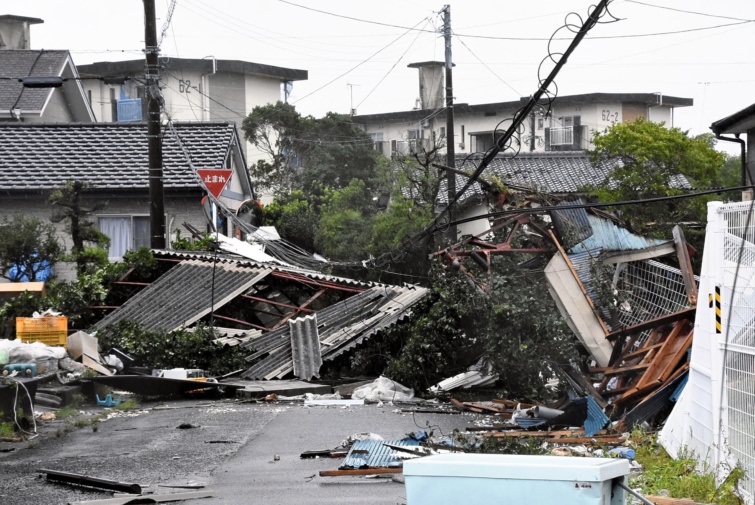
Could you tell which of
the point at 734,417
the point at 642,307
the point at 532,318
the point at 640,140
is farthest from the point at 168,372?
the point at 640,140

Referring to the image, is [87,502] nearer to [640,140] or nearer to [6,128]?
[6,128]

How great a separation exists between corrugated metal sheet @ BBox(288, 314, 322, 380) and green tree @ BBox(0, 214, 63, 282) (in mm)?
7582


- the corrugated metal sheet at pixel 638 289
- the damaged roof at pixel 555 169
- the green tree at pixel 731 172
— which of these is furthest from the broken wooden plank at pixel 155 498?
the damaged roof at pixel 555 169

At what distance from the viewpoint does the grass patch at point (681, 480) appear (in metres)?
8.80

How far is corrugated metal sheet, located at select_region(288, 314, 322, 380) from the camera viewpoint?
19.5 meters

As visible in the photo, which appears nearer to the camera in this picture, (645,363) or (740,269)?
(740,269)

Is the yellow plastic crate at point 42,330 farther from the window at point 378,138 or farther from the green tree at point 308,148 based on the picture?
the window at point 378,138

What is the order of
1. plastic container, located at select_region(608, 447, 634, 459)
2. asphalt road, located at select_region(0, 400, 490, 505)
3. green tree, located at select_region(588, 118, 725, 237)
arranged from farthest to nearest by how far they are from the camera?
1. green tree, located at select_region(588, 118, 725, 237)
2. plastic container, located at select_region(608, 447, 634, 459)
3. asphalt road, located at select_region(0, 400, 490, 505)

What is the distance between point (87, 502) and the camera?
849 centimetres

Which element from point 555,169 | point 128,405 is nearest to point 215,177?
point 128,405

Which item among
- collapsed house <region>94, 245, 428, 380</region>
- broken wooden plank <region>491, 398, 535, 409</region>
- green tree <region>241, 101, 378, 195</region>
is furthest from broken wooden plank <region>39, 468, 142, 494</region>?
green tree <region>241, 101, 378, 195</region>

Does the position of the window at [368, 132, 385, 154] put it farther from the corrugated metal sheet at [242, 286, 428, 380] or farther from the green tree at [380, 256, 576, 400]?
the green tree at [380, 256, 576, 400]

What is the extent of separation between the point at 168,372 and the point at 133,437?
16.5 ft

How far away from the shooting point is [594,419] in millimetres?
13461
